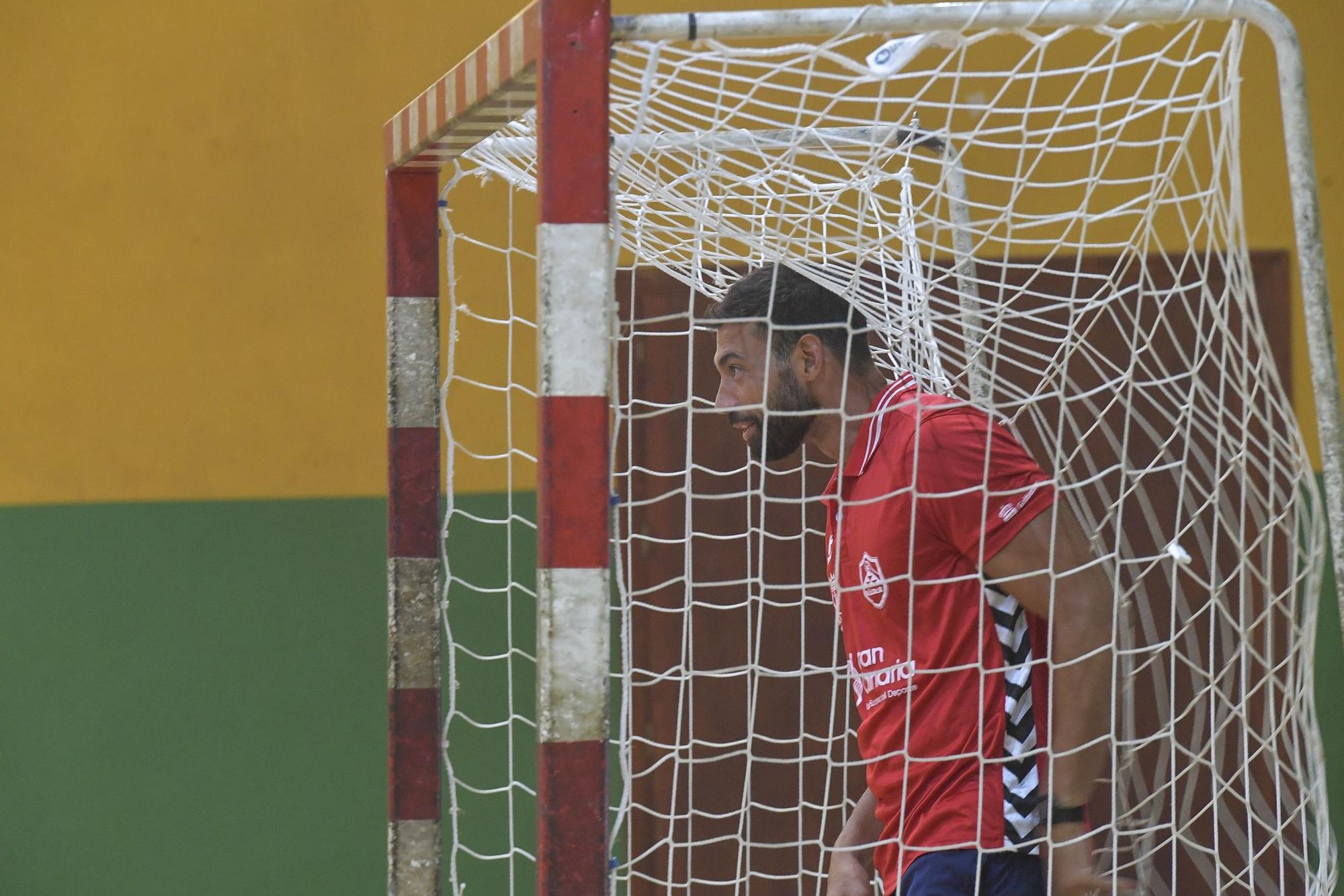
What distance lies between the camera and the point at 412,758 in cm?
210

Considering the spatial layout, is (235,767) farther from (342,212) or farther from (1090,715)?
(1090,715)

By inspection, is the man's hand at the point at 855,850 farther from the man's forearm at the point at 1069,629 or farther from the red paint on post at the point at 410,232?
the red paint on post at the point at 410,232

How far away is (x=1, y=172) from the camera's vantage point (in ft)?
10.4

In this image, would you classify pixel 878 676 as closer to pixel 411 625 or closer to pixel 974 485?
pixel 974 485

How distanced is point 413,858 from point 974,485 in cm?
110

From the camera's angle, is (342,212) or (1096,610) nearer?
(1096,610)

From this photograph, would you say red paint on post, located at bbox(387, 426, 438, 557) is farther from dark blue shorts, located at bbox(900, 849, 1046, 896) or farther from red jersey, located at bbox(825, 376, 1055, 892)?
dark blue shorts, located at bbox(900, 849, 1046, 896)

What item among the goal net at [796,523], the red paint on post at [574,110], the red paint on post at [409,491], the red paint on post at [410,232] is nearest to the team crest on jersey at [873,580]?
the red paint on post at [574,110]

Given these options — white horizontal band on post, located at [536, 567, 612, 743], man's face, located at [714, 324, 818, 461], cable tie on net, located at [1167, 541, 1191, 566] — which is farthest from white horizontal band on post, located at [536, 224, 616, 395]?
cable tie on net, located at [1167, 541, 1191, 566]

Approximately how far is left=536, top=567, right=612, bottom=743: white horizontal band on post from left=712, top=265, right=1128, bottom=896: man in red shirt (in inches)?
18.6

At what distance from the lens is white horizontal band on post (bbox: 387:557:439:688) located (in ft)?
6.91

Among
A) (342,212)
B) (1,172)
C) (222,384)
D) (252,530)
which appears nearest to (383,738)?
(252,530)

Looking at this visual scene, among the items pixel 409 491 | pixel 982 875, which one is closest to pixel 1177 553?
pixel 982 875

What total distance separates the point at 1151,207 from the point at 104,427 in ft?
8.28
